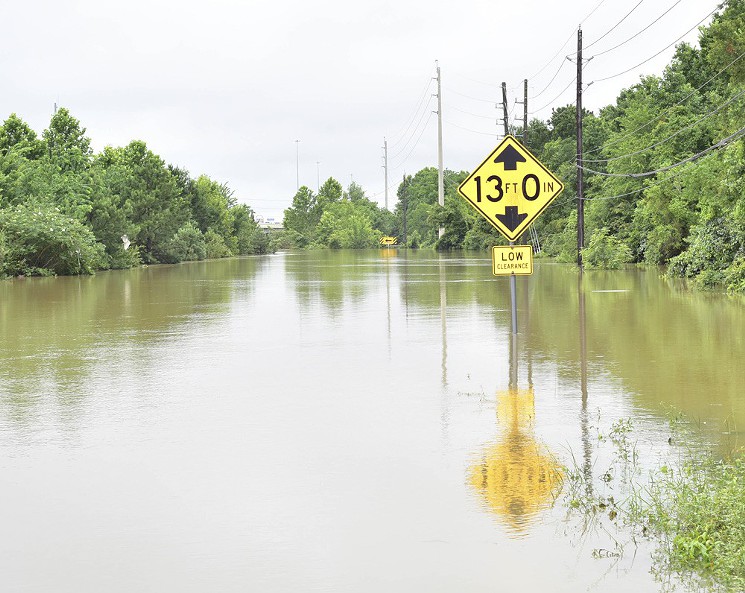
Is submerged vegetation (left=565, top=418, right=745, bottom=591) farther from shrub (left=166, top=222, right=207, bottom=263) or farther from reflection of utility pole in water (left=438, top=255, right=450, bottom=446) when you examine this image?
shrub (left=166, top=222, right=207, bottom=263)

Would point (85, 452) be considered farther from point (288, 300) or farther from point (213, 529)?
point (288, 300)

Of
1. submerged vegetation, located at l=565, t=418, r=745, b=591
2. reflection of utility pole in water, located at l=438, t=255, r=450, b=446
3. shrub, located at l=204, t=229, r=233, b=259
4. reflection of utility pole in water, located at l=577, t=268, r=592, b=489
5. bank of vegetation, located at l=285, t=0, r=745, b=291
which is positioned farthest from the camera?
shrub, located at l=204, t=229, r=233, b=259

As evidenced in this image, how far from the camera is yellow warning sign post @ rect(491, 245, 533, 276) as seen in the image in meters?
16.8

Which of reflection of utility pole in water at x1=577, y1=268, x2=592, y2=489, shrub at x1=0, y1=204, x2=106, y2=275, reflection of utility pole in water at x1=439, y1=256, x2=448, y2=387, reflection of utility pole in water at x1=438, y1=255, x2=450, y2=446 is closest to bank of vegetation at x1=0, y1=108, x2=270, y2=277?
shrub at x1=0, y1=204, x2=106, y2=275

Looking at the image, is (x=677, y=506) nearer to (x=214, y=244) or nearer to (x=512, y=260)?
(x=512, y=260)

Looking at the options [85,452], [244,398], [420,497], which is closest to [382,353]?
[244,398]

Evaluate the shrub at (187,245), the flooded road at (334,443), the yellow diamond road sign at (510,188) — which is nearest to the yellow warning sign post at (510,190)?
the yellow diamond road sign at (510,188)

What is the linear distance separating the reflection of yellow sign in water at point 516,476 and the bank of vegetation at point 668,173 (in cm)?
1964

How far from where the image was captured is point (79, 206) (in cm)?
5272

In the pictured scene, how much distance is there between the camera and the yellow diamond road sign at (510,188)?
16516mm

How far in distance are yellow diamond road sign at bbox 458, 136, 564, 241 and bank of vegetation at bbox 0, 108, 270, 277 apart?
3361 cm

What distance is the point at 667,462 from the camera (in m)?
8.19

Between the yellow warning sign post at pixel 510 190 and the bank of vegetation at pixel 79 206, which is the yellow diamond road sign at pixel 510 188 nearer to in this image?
the yellow warning sign post at pixel 510 190

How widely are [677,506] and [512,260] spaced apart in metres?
10.3
